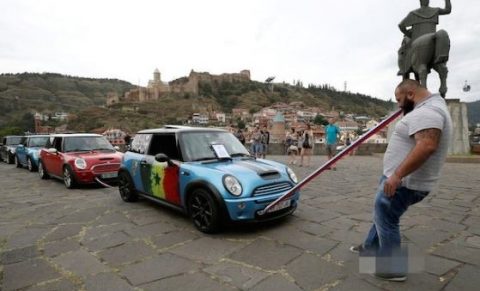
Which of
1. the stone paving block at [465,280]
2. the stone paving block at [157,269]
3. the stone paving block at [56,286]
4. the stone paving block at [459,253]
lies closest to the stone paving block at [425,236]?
the stone paving block at [459,253]

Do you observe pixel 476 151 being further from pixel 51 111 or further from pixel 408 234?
pixel 51 111

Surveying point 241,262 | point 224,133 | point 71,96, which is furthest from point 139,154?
point 71,96

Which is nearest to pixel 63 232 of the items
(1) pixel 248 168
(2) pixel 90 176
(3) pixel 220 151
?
(3) pixel 220 151

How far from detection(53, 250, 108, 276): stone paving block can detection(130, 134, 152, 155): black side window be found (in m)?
2.40

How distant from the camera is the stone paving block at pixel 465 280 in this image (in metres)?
2.74

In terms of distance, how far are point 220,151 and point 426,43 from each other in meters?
7.94

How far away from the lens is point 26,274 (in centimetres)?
332

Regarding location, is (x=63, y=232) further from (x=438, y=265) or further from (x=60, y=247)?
(x=438, y=265)

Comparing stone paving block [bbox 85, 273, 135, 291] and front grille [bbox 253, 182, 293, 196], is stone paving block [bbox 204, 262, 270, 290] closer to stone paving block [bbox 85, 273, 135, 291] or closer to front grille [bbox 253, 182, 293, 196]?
stone paving block [bbox 85, 273, 135, 291]

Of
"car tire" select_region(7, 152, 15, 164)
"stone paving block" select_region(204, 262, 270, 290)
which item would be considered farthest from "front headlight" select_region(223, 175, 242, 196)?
"car tire" select_region(7, 152, 15, 164)

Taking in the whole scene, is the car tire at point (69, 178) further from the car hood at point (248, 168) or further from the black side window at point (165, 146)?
the car hood at point (248, 168)

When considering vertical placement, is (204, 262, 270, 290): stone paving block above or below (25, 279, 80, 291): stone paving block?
above

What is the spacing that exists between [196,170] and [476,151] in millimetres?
14719

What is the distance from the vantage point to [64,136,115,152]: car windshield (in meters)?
9.21
